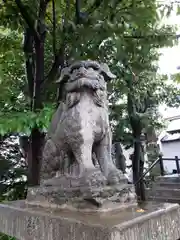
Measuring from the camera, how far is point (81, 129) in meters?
2.07

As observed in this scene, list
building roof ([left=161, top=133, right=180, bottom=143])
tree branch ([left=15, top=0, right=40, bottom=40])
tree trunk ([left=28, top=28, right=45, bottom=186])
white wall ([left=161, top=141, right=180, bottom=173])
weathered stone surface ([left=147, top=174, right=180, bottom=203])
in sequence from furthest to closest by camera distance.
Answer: white wall ([left=161, top=141, right=180, bottom=173]), building roof ([left=161, top=133, right=180, bottom=143]), weathered stone surface ([left=147, top=174, right=180, bottom=203]), tree trunk ([left=28, top=28, right=45, bottom=186]), tree branch ([left=15, top=0, right=40, bottom=40])

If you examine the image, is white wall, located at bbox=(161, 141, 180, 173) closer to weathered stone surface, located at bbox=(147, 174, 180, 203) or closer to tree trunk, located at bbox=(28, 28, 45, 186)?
weathered stone surface, located at bbox=(147, 174, 180, 203)

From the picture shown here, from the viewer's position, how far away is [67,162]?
2.24 m

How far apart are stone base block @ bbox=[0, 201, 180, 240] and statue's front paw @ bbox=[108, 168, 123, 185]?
0.24m

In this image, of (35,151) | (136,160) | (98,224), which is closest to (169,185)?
(136,160)

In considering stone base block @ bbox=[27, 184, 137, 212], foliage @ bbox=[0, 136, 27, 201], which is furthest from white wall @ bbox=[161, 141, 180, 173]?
stone base block @ bbox=[27, 184, 137, 212]

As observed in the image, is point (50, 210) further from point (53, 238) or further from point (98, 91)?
point (98, 91)

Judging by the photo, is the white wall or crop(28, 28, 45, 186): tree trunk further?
the white wall

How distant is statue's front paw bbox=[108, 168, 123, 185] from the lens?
1977 millimetres

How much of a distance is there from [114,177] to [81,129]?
→ 0.47m

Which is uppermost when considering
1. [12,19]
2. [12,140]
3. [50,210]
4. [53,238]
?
[12,19]

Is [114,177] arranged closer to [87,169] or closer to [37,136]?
[87,169]

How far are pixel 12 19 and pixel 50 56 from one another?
7.81 ft

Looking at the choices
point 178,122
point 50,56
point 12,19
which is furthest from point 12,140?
point 178,122
